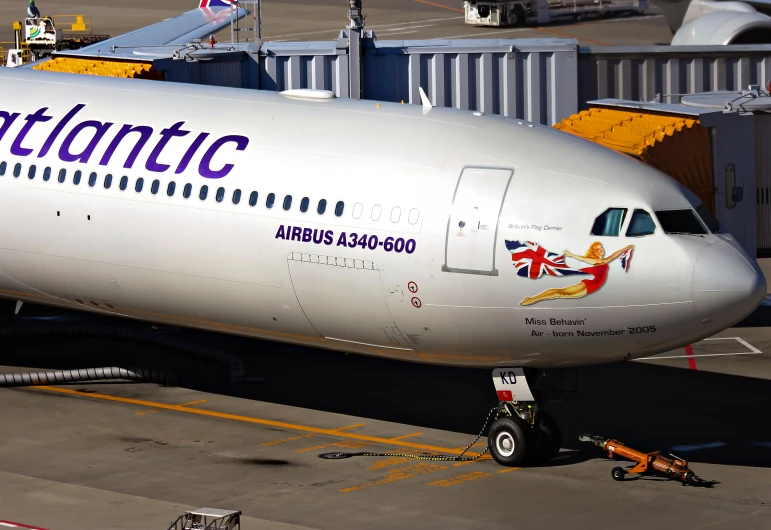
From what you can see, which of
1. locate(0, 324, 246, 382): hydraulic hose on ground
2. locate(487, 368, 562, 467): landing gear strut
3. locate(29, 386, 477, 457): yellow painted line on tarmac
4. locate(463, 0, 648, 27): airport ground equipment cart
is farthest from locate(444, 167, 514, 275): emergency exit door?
locate(463, 0, 648, 27): airport ground equipment cart

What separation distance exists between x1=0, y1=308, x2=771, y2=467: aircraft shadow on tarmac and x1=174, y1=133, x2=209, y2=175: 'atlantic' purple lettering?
17.7 ft

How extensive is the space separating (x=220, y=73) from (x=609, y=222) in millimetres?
19639

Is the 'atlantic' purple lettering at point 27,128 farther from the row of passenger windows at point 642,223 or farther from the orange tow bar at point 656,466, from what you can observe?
the orange tow bar at point 656,466

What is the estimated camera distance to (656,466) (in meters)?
23.1

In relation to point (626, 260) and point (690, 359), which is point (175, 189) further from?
point (690, 359)

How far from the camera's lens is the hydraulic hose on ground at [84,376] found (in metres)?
29.7

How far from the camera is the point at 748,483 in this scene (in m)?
23.0

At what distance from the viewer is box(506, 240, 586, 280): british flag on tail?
22453 mm

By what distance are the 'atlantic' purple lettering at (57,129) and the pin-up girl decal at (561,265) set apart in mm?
9651

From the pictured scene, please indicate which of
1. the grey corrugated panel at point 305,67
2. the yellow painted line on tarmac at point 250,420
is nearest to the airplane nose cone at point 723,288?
the yellow painted line on tarmac at point 250,420

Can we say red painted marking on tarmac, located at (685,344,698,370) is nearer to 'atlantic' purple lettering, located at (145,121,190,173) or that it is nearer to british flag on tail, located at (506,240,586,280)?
british flag on tail, located at (506,240,586,280)

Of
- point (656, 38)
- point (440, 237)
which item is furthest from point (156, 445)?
point (656, 38)

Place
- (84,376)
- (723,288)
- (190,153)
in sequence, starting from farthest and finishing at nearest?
1. (84,376)
2. (190,153)
3. (723,288)

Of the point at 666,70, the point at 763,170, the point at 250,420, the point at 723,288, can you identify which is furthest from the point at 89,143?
the point at 763,170
